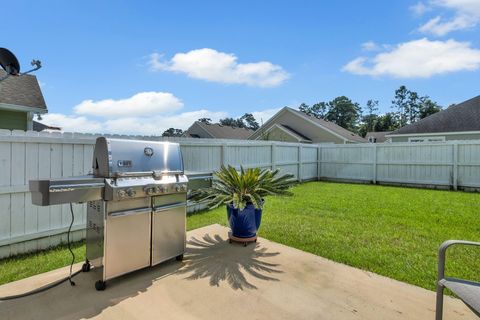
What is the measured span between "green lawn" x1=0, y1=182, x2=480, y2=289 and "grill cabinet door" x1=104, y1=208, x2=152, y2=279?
123cm

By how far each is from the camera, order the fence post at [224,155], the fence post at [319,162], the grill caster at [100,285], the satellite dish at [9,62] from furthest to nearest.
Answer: the fence post at [319,162] → the fence post at [224,155] → the satellite dish at [9,62] → the grill caster at [100,285]

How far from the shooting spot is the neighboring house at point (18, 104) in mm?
8461

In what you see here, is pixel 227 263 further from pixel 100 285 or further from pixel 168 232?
pixel 100 285

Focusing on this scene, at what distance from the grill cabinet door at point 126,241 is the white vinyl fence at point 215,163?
195 centimetres

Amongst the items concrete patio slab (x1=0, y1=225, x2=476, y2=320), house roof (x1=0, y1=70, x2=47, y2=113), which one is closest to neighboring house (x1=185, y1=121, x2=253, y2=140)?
house roof (x1=0, y1=70, x2=47, y2=113)

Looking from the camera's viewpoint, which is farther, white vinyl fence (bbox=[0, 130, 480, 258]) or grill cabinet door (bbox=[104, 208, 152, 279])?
white vinyl fence (bbox=[0, 130, 480, 258])

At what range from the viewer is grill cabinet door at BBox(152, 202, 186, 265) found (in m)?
3.33

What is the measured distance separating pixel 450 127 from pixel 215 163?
604 inches

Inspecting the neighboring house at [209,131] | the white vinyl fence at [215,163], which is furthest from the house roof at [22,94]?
the neighboring house at [209,131]

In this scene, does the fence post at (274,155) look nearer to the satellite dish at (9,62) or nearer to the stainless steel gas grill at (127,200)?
the stainless steel gas grill at (127,200)

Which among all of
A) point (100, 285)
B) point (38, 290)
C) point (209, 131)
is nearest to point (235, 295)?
point (100, 285)

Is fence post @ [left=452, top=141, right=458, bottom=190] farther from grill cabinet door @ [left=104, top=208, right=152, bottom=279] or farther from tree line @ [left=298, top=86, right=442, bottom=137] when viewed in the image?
tree line @ [left=298, top=86, right=442, bottom=137]

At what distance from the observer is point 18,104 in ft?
27.9

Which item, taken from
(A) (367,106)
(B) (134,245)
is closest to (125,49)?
(B) (134,245)
